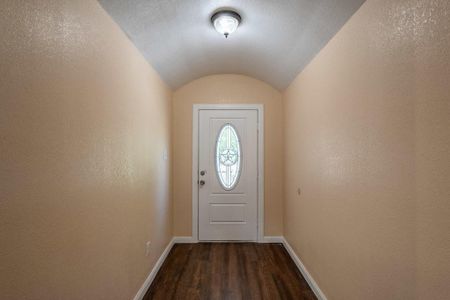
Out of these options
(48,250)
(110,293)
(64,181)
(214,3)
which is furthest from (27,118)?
(214,3)

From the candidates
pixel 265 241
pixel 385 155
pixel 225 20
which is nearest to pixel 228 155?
pixel 265 241

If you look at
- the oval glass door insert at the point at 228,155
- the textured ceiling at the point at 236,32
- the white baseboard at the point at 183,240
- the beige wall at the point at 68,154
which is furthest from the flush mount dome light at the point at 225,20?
the white baseboard at the point at 183,240

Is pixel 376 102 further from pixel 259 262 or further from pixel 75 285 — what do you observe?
pixel 259 262

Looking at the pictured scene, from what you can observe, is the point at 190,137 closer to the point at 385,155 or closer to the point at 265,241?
the point at 265,241

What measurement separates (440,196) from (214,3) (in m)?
1.74

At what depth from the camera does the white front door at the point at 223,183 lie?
343 cm

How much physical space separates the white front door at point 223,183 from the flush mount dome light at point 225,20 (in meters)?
1.54

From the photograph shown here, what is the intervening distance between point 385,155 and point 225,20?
148 centimetres

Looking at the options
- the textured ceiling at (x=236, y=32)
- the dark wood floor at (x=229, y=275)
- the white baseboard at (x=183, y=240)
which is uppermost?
the textured ceiling at (x=236, y=32)

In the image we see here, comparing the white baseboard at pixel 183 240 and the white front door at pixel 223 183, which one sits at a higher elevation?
the white front door at pixel 223 183

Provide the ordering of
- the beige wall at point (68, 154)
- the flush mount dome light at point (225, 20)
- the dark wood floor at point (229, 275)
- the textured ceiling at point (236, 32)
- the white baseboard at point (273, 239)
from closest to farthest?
1. the beige wall at point (68, 154)
2. the textured ceiling at point (236, 32)
3. the flush mount dome light at point (225, 20)
4. the dark wood floor at point (229, 275)
5. the white baseboard at point (273, 239)

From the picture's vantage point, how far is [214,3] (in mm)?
1724

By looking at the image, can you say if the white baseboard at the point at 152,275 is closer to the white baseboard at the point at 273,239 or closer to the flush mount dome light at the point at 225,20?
the white baseboard at the point at 273,239

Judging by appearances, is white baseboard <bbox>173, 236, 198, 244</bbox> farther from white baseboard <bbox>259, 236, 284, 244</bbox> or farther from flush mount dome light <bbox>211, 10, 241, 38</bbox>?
flush mount dome light <bbox>211, 10, 241, 38</bbox>
